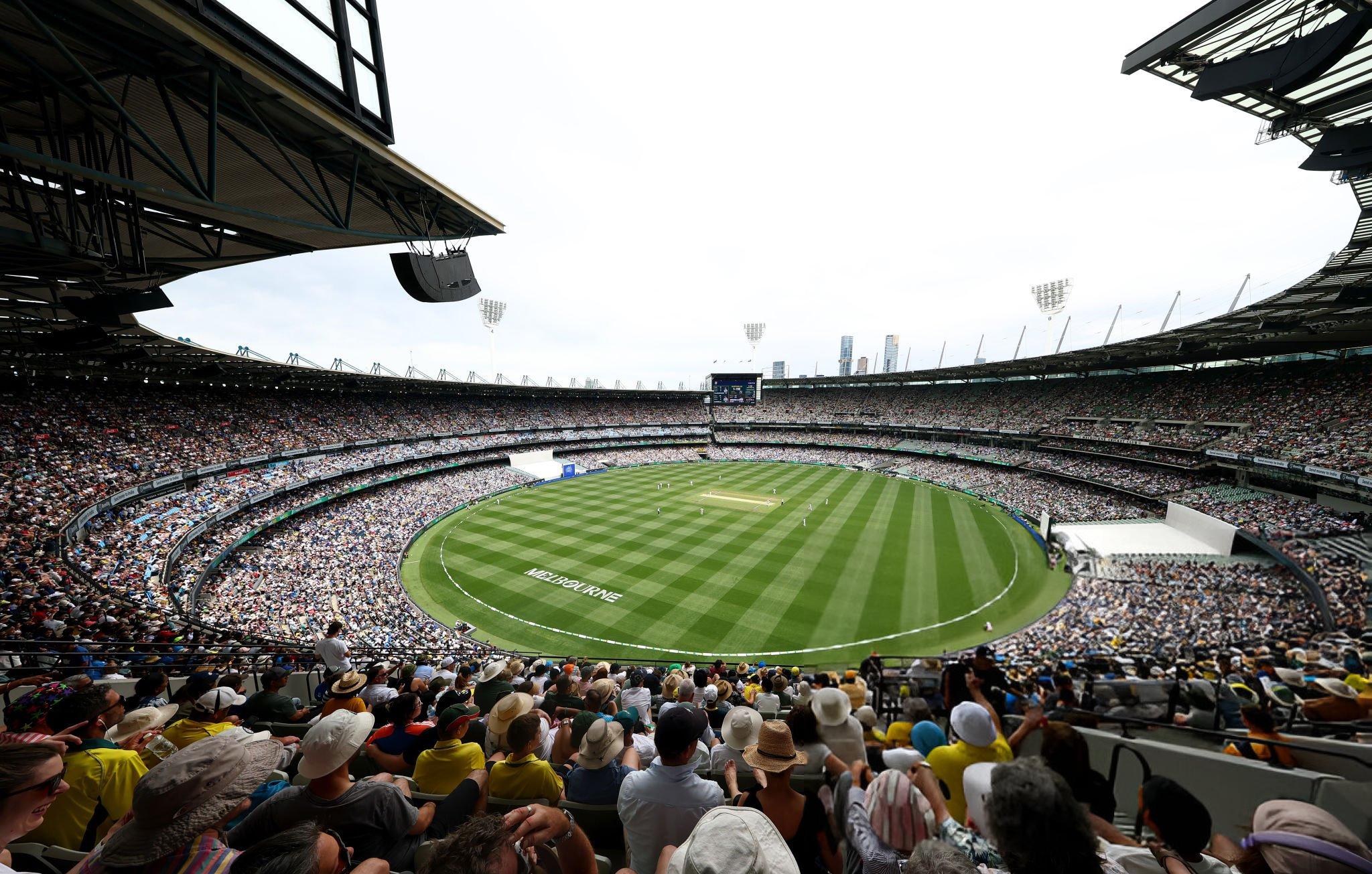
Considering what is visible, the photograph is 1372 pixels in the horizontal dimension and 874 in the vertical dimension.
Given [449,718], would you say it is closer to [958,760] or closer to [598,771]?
[598,771]

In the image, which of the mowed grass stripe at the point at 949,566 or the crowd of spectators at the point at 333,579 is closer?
the crowd of spectators at the point at 333,579

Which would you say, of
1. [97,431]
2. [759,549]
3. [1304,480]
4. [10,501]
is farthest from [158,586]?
[1304,480]

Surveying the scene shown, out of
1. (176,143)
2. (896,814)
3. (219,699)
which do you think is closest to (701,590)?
(219,699)

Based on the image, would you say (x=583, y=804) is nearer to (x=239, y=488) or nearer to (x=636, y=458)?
(x=239, y=488)

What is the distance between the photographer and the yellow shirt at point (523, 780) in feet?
11.1

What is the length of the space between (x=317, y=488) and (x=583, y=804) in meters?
37.7

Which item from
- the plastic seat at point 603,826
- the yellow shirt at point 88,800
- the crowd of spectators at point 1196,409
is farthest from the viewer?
the crowd of spectators at point 1196,409

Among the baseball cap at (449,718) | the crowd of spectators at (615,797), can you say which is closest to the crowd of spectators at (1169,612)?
the crowd of spectators at (615,797)

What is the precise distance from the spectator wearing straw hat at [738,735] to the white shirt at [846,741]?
0.63 m

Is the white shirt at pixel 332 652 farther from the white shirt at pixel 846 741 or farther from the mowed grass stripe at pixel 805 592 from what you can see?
the mowed grass stripe at pixel 805 592

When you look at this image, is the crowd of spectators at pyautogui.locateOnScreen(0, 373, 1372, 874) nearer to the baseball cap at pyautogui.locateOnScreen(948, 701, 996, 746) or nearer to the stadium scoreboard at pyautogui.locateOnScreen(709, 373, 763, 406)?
the baseball cap at pyautogui.locateOnScreen(948, 701, 996, 746)

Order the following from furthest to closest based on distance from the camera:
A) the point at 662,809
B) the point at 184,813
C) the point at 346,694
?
the point at 346,694
the point at 662,809
the point at 184,813

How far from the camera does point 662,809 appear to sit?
2900 mm

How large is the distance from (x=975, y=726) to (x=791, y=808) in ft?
5.18
